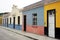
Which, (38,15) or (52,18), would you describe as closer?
(52,18)

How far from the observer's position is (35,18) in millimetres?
26109

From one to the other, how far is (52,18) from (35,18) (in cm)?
643

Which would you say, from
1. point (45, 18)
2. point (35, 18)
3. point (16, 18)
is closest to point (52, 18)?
point (45, 18)

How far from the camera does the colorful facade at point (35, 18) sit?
23.3 m

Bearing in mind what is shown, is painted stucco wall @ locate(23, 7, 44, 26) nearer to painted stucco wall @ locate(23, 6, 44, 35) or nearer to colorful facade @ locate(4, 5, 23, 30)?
painted stucco wall @ locate(23, 6, 44, 35)

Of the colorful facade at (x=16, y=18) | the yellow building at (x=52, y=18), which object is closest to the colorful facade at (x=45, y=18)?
the yellow building at (x=52, y=18)

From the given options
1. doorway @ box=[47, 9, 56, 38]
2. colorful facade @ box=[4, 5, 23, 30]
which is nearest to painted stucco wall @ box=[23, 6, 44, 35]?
doorway @ box=[47, 9, 56, 38]

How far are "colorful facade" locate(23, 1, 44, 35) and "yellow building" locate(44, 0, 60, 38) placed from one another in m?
1.51

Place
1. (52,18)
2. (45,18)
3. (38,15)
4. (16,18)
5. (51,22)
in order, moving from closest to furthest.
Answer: (52,18) → (51,22) → (45,18) → (38,15) → (16,18)

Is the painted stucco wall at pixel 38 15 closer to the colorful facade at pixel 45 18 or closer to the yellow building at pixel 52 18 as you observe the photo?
the colorful facade at pixel 45 18

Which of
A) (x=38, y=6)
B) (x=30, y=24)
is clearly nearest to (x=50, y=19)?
(x=38, y=6)

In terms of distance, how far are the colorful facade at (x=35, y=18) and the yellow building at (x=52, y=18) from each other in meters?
1.51

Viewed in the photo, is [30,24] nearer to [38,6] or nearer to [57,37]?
[38,6]

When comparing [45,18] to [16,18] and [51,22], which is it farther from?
[16,18]
